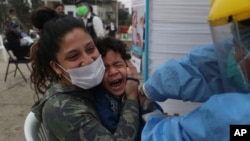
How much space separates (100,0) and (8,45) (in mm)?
49847

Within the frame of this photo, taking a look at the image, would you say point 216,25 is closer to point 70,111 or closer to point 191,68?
point 191,68

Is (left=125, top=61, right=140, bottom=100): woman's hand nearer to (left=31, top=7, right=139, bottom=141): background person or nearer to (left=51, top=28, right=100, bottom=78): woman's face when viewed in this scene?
(left=31, top=7, right=139, bottom=141): background person

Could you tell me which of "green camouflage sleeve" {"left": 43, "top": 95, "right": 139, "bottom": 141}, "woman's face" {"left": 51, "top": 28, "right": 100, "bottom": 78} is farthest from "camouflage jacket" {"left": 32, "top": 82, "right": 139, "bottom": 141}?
"woman's face" {"left": 51, "top": 28, "right": 100, "bottom": 78}

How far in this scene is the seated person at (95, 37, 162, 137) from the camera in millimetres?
1418

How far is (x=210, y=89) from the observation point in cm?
121

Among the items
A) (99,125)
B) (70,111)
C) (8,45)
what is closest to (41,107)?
(70,111)

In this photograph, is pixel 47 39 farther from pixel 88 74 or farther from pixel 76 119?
pixel 76 119

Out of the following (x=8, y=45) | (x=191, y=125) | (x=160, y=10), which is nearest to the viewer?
(x=191, y=125)

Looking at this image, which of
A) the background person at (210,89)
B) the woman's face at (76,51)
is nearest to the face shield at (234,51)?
the background person at (210,89)

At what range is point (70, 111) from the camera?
129 cm

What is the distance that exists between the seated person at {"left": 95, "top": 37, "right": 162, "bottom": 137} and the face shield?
523mm

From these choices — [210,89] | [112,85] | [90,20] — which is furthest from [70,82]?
[90,20]

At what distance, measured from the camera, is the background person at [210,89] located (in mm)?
852

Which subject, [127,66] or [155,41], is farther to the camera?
[155,41]
